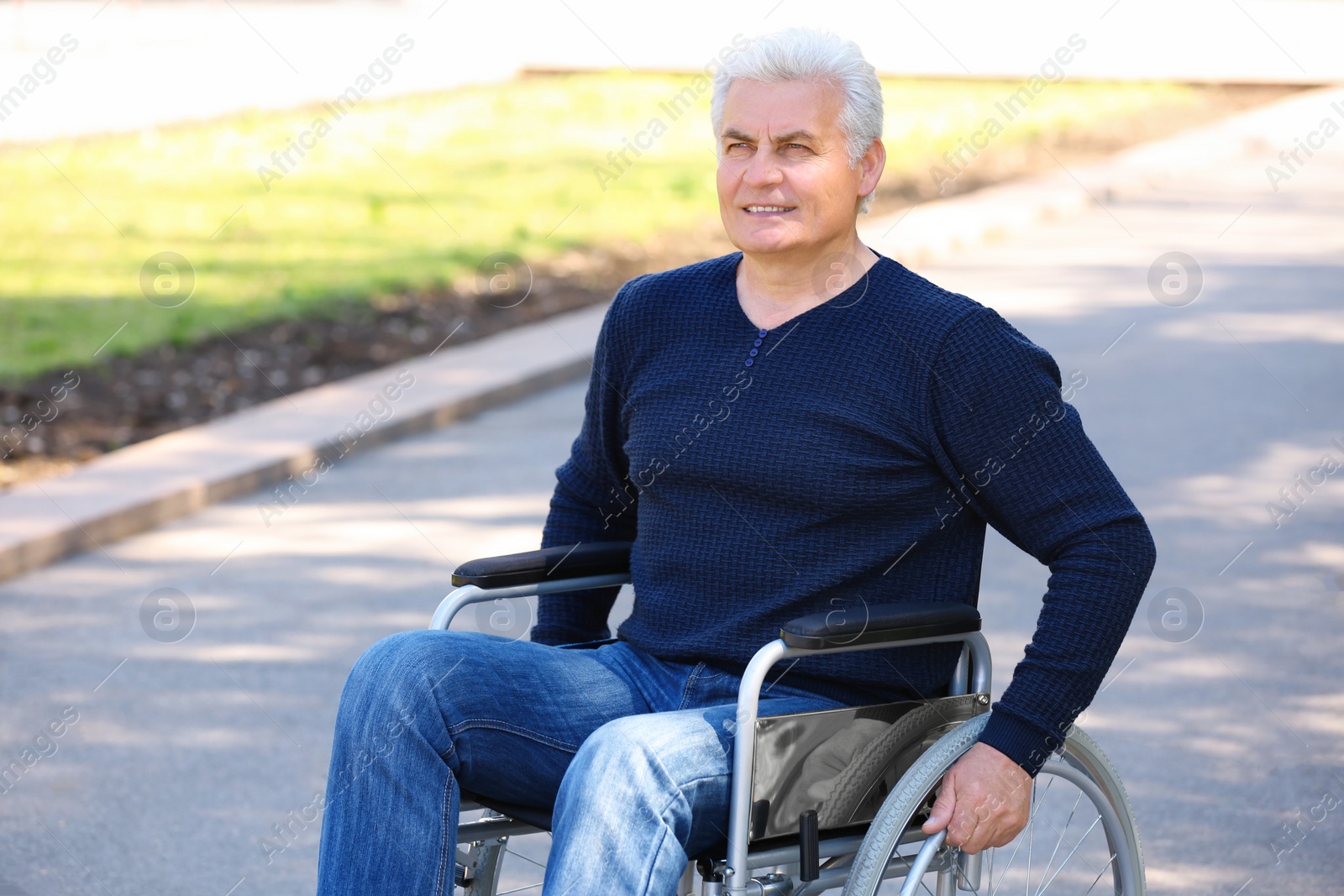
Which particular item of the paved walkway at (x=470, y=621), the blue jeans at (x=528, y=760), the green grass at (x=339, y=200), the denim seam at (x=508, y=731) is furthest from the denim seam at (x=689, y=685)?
the green grass at (x=339, y=200)

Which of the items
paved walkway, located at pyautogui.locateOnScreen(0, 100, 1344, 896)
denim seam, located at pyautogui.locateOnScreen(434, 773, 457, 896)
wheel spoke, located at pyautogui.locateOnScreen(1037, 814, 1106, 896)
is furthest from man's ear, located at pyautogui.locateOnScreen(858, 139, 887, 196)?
paved walkway, located at pyautogui.locateOnScreen(0, 100, 1344, 896)

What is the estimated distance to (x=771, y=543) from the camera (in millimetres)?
2482

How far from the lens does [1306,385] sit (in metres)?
7.45

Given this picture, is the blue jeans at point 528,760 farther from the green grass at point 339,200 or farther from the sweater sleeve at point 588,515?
the green grass at point 339,200

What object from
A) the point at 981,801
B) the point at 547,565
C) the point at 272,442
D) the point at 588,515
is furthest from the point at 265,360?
the point at 981,801

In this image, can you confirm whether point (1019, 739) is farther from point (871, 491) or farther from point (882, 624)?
point (871, 491)

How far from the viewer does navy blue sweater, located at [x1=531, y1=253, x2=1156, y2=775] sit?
7.61 feet

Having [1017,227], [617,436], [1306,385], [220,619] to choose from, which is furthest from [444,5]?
[617,436]

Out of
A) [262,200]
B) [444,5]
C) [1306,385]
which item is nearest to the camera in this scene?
[1306,385]

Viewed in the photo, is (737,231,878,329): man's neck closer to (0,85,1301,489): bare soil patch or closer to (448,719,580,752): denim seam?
(448,719,580,752): denim seam

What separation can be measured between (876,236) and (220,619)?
6776 mm

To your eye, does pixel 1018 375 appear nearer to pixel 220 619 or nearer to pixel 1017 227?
pixel 220 619

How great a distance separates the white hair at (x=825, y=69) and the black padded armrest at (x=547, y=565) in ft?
2.46

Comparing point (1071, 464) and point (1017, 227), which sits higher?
point (1017, 227)
